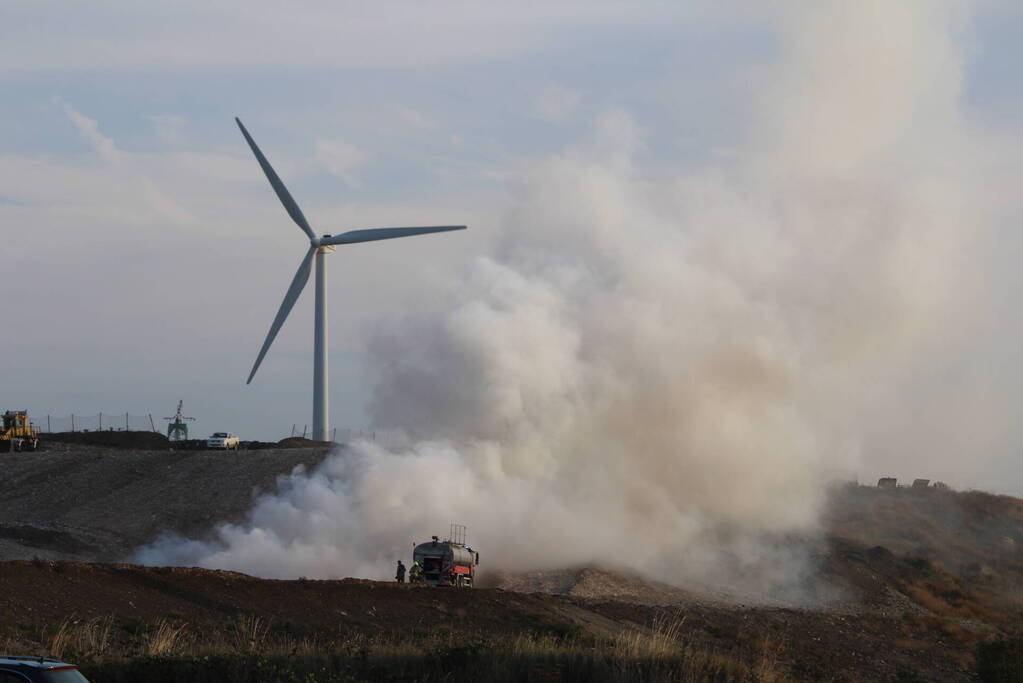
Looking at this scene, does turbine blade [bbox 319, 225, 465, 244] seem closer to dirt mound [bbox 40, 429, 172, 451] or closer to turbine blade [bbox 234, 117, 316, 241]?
turbine blade [bbox 234, 117, 316, 241]

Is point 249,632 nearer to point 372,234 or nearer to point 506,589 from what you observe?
point 506,589

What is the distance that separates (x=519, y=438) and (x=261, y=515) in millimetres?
14720

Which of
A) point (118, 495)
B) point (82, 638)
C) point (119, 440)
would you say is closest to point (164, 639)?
point (82, 638)

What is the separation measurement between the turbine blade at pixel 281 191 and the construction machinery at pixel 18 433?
124 feet

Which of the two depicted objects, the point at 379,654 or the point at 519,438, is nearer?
the point at 379,654

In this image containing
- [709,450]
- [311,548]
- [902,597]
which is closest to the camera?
[311,548]

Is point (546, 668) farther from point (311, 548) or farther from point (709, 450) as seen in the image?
point (709, 450)

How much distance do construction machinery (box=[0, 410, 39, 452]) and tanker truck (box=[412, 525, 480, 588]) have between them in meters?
64.5

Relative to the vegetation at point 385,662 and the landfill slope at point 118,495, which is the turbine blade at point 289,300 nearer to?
the landfill slope at point 118,495

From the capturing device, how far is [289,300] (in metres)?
89.5

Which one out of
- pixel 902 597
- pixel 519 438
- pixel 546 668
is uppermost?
pixel 519 438

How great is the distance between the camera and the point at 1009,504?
12388cm

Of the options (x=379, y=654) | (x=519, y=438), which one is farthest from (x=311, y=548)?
(x=379, y=654)

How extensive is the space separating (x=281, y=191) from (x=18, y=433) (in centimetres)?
4029
